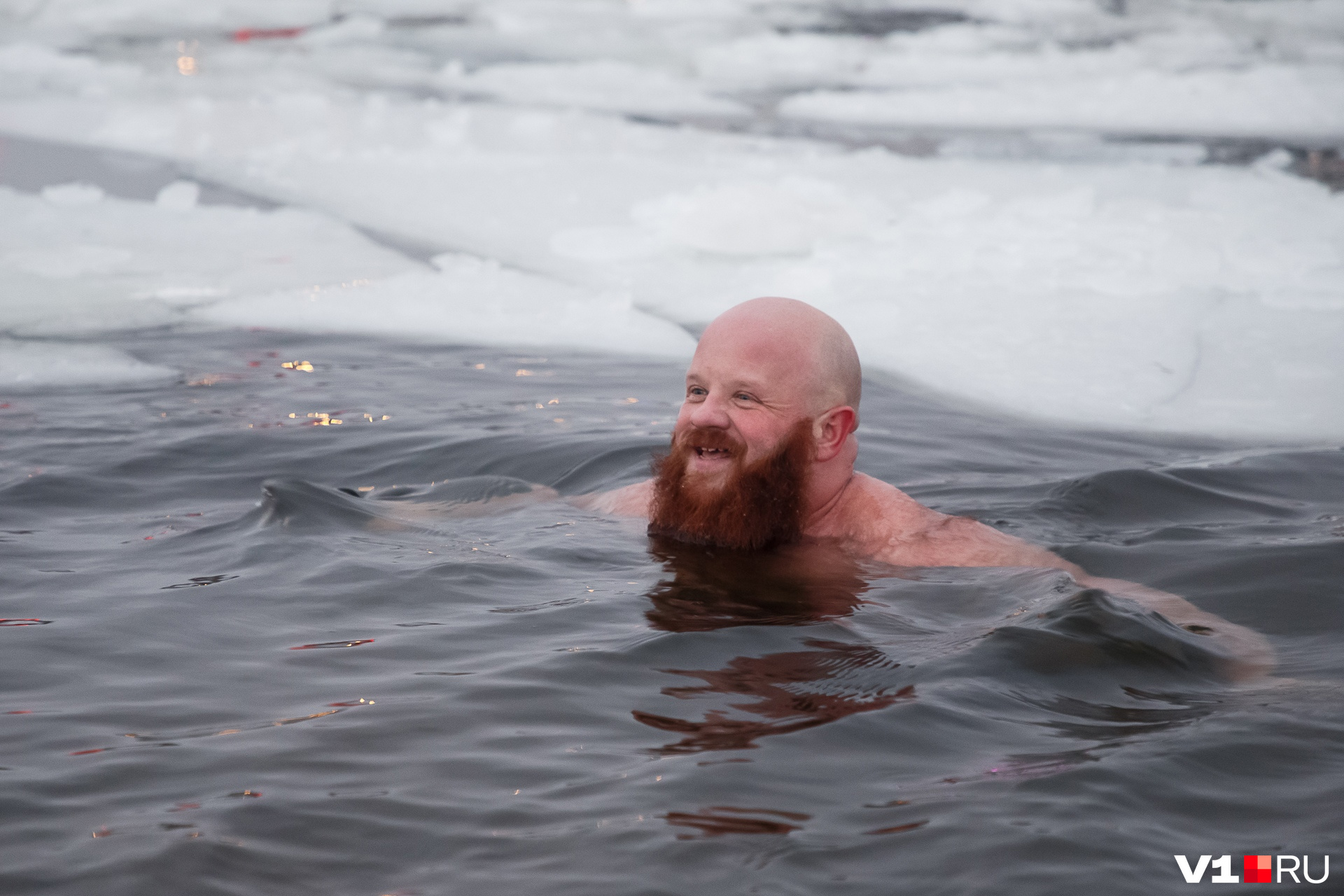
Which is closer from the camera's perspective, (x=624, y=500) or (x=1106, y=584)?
(x=1106, y=584)

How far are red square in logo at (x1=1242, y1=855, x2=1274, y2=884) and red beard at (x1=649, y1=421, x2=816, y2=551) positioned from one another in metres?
2.15

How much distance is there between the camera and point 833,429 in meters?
4.29

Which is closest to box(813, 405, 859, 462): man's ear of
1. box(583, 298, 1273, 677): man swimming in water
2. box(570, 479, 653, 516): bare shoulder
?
box(583, 298, 1273, 677): man swimming in water

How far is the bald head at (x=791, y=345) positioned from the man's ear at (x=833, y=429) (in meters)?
0.03

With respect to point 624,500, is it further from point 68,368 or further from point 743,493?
point 68,368

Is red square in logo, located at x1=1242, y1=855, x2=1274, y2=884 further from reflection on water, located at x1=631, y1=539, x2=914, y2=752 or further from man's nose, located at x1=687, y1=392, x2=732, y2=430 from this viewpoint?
man's nose, located at x1=687, y1=392, x2=732, y2=430

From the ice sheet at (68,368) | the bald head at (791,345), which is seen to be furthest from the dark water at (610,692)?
the ice sheet at (68,368)

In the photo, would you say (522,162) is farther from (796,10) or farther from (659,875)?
(659,875)

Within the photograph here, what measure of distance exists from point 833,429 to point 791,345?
12.4 inches

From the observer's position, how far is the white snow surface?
25.5ft

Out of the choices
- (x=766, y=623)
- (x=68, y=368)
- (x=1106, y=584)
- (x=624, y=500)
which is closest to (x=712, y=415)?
(x=624, y=500)
